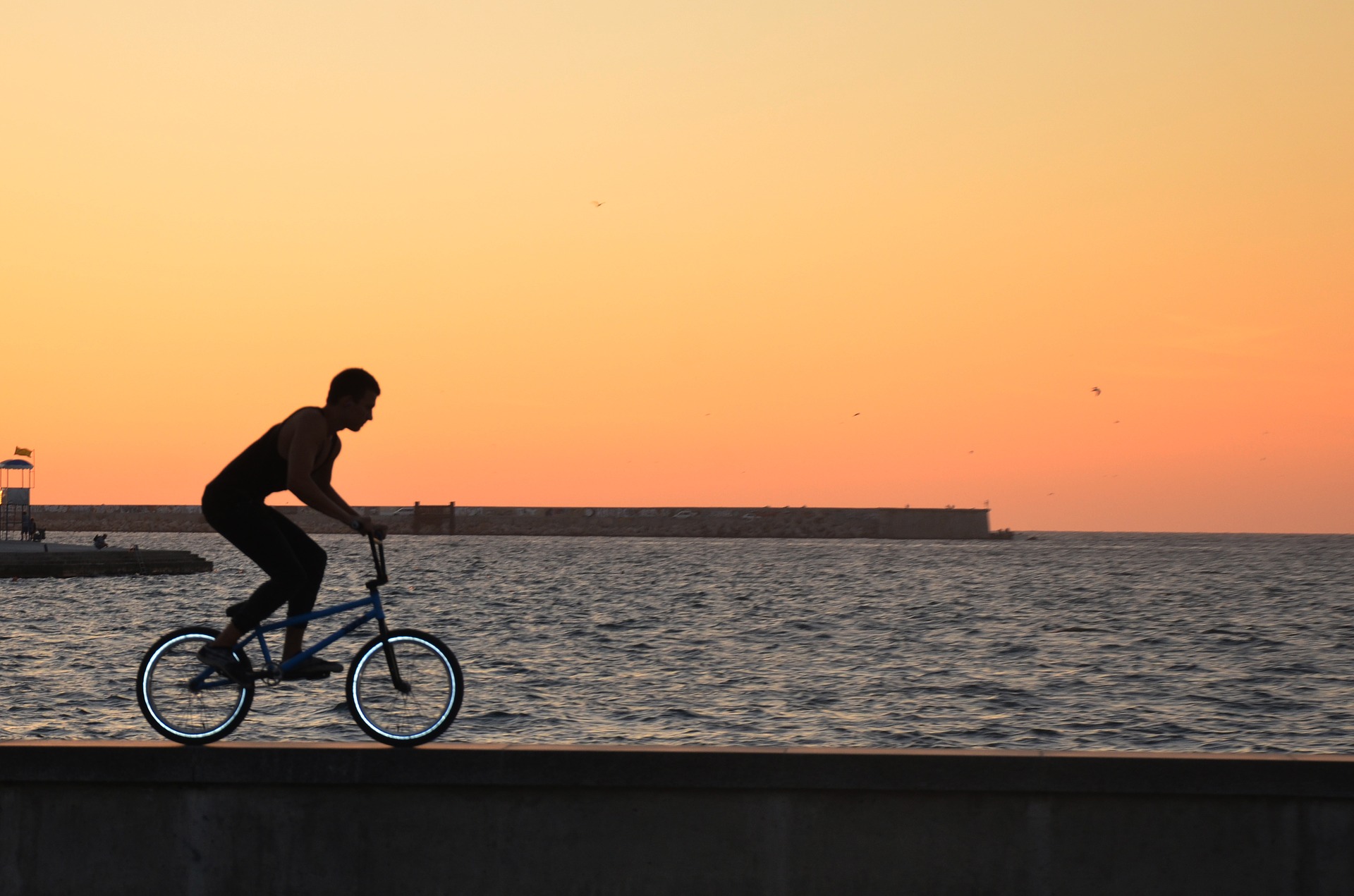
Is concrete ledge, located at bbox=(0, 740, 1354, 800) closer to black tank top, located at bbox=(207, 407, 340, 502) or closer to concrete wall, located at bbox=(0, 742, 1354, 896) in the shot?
concrete wall, located at bbox=(0, 742, 1354, 896)

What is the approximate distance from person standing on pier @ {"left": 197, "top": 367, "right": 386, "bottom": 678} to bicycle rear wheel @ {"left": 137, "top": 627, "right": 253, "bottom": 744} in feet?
0.51

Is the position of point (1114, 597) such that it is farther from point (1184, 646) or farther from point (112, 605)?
point (112, 605)

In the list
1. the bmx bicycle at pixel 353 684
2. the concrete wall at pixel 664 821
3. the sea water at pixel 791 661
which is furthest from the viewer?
the sea water at pixel 791 661

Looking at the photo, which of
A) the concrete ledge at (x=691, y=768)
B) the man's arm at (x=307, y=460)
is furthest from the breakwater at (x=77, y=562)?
the concrete ledge at (x=691, y=768)

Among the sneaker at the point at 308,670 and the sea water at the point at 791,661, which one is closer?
the sneaker at the point at 308,670

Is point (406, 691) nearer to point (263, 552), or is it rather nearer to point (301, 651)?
point (301, 651)

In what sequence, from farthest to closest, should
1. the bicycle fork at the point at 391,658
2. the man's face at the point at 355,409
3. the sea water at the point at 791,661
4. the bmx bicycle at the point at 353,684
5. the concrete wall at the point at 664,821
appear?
the sea water at the point at 791,661 → the bicycle fork at the point at 391,658 → the bmx bicycle at the point at 353,684 → the man's face at the point at 355,409 → the concrete wall at the point at 664,821

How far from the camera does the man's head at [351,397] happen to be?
22.4 ft

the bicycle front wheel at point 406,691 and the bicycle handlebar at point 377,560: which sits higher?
the bicycle handlebar at point 377,560

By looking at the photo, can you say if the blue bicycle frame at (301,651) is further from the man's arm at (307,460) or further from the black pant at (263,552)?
the man's arm at (307,460)

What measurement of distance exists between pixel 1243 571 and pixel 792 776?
112 m

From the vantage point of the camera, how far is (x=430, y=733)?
693cm

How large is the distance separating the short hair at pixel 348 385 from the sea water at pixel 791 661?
1.90 meters

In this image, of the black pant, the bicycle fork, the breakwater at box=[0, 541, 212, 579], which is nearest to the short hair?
the black pant
